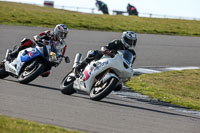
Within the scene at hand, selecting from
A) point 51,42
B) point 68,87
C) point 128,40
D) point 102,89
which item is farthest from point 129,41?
point 51,42

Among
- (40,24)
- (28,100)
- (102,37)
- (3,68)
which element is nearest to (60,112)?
(28,100)

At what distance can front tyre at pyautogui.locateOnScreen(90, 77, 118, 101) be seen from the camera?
33.3ft

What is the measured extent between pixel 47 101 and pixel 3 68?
3453mm

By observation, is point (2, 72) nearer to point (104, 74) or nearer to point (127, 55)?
point (104, 74)

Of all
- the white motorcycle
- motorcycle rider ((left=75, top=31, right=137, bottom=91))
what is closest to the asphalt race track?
the white motorcycle

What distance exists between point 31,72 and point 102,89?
2.14m

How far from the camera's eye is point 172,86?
51.5 feet

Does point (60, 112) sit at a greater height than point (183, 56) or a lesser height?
greater

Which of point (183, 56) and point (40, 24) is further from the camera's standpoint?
point (40, 24)

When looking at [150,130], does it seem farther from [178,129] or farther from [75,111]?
[75,111]

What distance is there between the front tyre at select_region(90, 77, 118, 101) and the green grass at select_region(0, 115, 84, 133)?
10.8 feet

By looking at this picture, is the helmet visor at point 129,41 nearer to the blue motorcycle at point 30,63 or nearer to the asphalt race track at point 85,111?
the asphalt race track at point 85,111

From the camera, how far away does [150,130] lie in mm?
7887

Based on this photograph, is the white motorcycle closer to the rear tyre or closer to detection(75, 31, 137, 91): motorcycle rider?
detection(75, 31, 137, 91): motorcycle rider
